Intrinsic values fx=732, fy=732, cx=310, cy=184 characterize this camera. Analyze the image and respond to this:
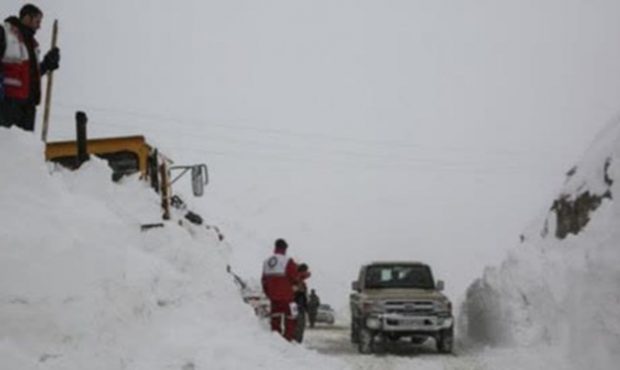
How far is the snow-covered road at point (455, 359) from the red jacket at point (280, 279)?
1643mm

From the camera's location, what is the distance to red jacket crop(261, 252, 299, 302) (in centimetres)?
1209

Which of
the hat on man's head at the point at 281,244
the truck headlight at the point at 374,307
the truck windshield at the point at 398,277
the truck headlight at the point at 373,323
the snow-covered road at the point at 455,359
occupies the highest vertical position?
the hat on man's head at the point at 281,244

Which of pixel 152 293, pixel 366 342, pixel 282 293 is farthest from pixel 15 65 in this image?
pixel 366 342

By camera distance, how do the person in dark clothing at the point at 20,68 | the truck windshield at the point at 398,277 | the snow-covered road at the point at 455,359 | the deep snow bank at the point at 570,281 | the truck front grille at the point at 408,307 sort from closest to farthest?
the person in dark clothing at the point at 20,68, the deep snow bank at the point at 570,281, the snow-covered road at the point at 455,359, the truck front grille at the point at 408,307, the truck windshield at the point at 398,277

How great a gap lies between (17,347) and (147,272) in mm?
3001

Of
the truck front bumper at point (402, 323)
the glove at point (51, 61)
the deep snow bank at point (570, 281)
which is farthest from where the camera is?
the truck front bumper at point (402, 323)

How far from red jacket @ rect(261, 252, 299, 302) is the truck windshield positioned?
3.86m

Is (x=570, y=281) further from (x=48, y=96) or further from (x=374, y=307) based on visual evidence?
(x=48, y=96)

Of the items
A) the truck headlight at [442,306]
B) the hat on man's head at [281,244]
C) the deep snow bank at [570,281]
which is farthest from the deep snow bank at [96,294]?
the truck headlight at [442,306]

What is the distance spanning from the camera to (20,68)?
8.37 meters

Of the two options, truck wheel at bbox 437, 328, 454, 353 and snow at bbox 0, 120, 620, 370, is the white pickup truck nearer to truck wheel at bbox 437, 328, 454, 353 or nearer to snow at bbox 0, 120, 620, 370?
truck wheel at bbox 437, 328, 454, 353

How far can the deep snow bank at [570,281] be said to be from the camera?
9.45 m

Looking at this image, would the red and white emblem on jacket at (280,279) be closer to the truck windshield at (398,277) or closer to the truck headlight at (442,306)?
the truck headlight at (442,306)

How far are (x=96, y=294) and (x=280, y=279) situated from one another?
16.6 ft
